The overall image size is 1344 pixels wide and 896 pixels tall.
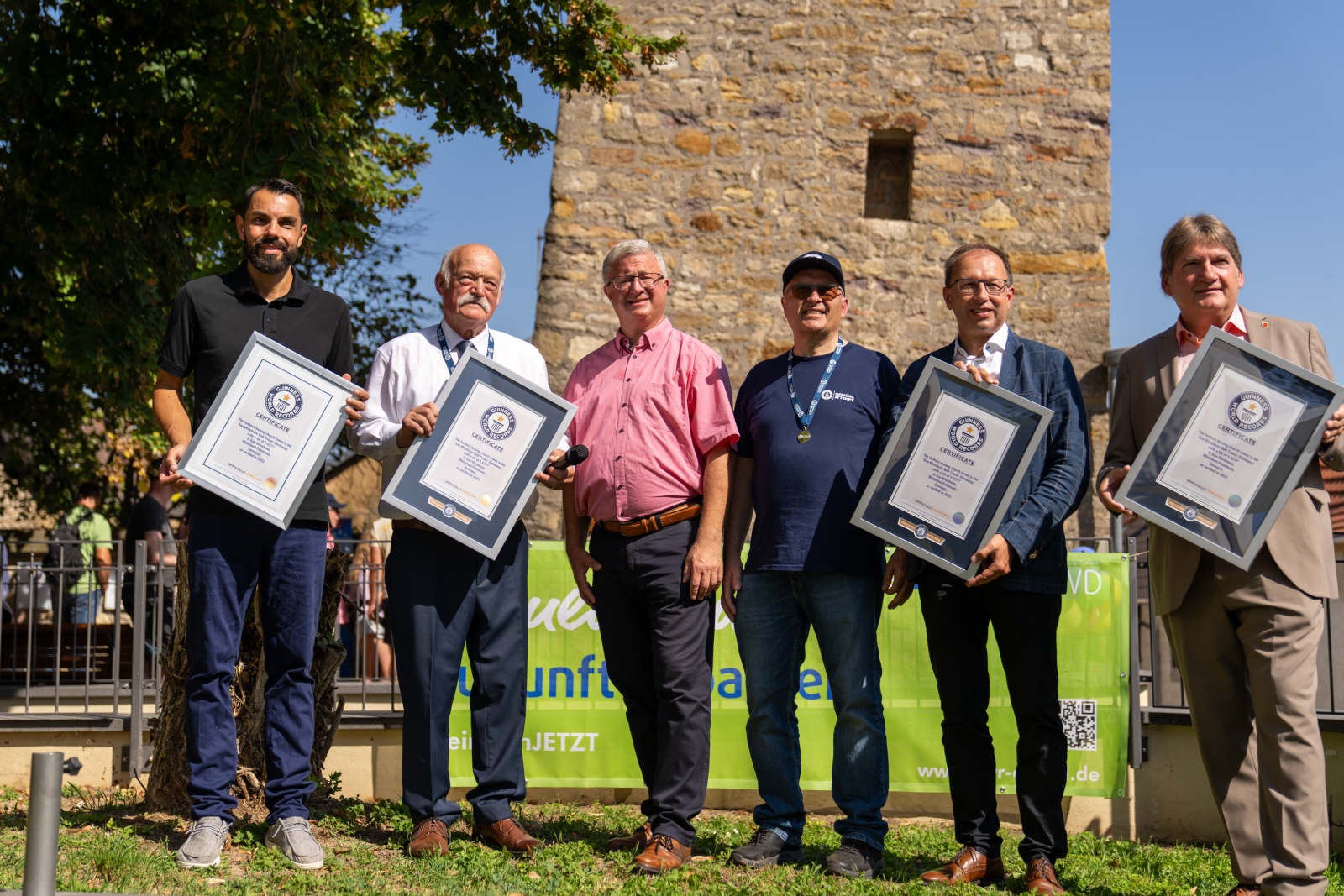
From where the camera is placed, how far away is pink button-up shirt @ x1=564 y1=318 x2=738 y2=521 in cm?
379

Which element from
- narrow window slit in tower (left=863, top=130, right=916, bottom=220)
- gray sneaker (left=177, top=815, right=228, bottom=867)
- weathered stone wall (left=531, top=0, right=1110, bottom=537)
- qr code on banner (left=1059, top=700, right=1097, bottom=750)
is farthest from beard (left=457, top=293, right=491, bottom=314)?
narrow window slit in tower (left=863, top=130, right=916, bottom=220)

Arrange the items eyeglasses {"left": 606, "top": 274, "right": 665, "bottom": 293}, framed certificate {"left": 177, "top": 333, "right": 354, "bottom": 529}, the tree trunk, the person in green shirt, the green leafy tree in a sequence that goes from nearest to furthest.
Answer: framed certificate {"left": 177, "top": 333, "right": 354, "bottom": 529}, eyeglasses {"left": 606, "top": 274, "right": 665, "bottom": 293}, the tree trunk, the green leafy tree, the person in green shirt

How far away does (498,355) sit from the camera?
387cm

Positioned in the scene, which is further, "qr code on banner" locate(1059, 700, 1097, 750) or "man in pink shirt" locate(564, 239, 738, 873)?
"qr code on banner" locate(1059, 700, 1097, 750)

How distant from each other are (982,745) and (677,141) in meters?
5.79

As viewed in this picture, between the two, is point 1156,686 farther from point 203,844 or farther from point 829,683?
point 203,844

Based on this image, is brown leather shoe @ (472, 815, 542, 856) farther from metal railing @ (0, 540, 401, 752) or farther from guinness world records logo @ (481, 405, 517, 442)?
metal railing @ (0, 540, 401, 752)

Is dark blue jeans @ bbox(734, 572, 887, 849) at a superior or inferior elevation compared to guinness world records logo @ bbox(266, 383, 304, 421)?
inferior

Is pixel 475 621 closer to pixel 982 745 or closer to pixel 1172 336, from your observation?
pixel 982 745

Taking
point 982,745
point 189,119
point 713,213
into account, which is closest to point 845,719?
point 982,745

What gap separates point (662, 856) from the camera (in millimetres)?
3617

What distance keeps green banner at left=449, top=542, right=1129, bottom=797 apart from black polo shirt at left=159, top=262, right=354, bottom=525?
6.51 ft

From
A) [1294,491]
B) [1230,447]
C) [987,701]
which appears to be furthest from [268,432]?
[1294,491]

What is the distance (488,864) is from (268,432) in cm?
156
